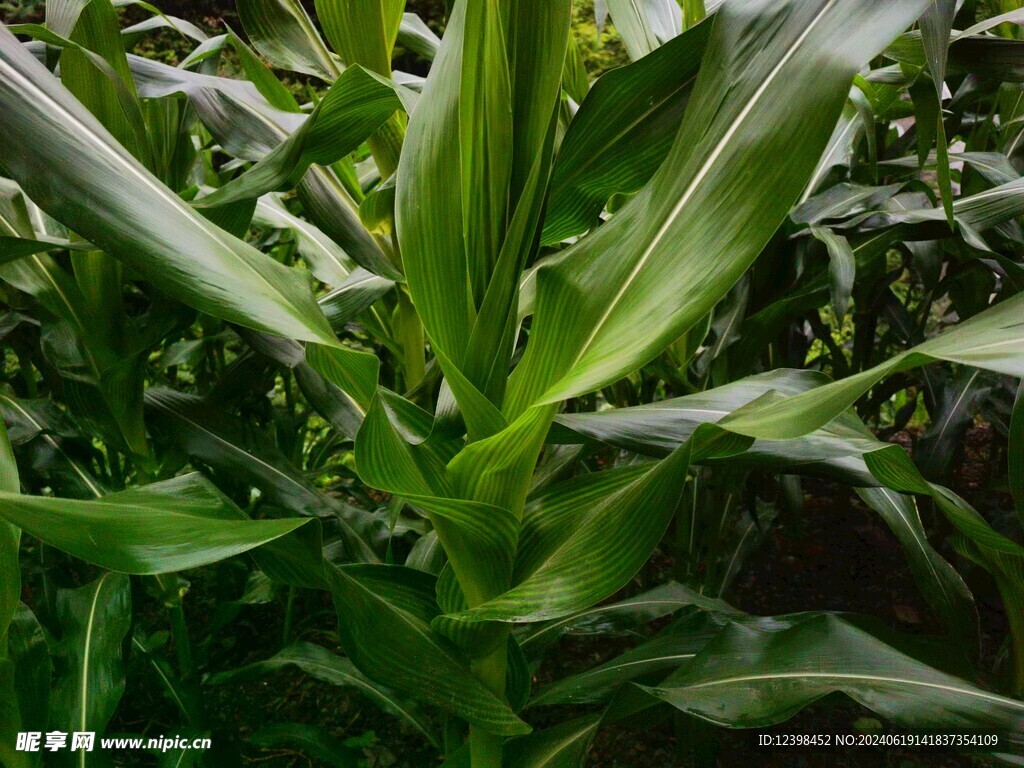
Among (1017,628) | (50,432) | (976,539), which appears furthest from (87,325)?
(1017,628)

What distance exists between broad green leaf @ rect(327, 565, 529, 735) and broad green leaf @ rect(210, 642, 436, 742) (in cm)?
44

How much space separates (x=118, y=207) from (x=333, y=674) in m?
0.71

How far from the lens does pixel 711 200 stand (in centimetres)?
50

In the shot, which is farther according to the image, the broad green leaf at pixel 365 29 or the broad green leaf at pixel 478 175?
the broad green leaf at pixel 365 29

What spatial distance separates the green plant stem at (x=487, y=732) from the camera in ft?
2.11

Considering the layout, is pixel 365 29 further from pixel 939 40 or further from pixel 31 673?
pixel 31 673

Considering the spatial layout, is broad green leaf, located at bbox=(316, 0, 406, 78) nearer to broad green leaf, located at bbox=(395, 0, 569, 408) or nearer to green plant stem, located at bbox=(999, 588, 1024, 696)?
broad green leaf, located at bbox=(395, 0, 569, 408)

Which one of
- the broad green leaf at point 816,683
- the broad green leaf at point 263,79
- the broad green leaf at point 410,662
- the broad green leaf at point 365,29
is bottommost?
the broad green leaf at point 816,683

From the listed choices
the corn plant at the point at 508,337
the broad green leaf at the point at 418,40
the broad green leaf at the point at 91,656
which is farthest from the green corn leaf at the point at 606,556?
the broad green leaf at the point at 418,40

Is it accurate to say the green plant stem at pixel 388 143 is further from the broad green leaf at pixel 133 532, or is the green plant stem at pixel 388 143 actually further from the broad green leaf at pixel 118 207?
the broad green leaf at pixel 133 532

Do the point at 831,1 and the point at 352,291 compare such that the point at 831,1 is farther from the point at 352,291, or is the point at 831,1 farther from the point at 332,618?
the point at 332,618

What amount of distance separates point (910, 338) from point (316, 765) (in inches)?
44.4

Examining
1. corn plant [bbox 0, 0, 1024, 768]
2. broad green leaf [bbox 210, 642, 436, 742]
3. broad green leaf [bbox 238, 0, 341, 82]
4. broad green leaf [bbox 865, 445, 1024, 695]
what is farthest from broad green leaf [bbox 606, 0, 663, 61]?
broad green leaf [bbox 210, 642, 436, 742]

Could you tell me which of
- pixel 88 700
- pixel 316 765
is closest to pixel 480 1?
pixel 88 700
